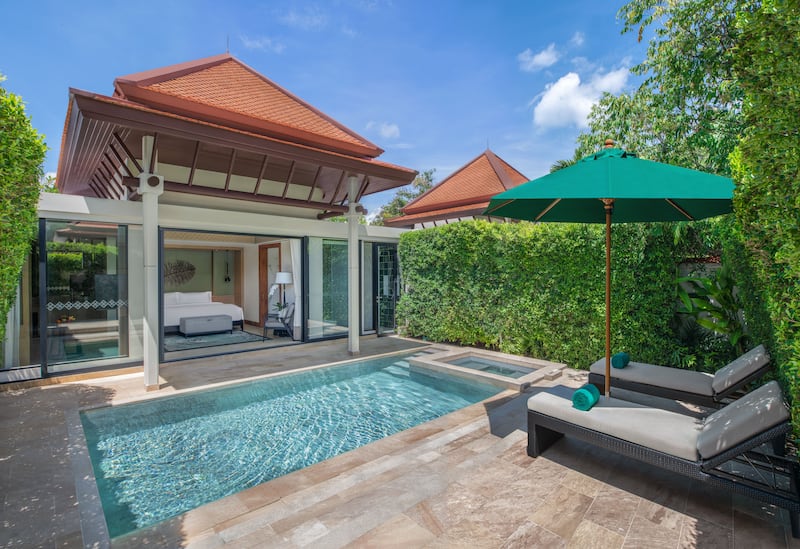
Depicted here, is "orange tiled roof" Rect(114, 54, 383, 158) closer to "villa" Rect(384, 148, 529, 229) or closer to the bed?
"villa" Rect(384, 148, 529, 229)

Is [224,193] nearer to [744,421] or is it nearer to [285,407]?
[285,407]

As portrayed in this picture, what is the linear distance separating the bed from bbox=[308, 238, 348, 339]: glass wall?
384cm

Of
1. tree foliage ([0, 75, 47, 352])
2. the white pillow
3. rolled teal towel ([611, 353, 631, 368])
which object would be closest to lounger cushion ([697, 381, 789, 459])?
rolled teal towel ([611, 353, 631, 368])

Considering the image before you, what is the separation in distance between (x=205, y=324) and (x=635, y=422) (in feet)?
38.8

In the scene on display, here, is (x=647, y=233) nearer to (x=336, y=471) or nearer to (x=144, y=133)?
(x=336, y=471)

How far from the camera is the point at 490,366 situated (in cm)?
816

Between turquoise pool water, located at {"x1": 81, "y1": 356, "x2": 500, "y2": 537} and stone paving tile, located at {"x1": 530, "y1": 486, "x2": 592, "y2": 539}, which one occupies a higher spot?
stone paving tile, located at {"x1": 530, "y1": 486, "x2": 592, "y2": 539}

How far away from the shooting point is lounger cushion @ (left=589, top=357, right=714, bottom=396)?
15.5ft

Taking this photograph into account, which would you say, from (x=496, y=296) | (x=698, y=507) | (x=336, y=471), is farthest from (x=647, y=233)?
(x=336, y=471)

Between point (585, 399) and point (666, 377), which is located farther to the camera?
point (666, 377)

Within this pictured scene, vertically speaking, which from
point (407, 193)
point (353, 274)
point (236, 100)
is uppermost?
point (407, 193)

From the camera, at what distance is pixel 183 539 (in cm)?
279

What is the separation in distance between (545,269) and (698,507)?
5371mm

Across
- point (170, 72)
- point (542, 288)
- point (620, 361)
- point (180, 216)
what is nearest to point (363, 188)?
point (180, 216)
